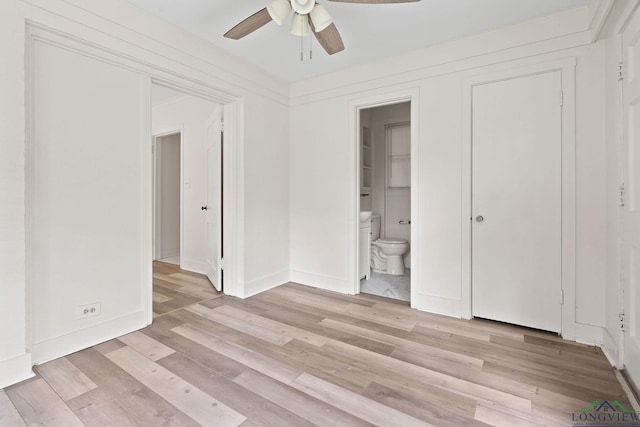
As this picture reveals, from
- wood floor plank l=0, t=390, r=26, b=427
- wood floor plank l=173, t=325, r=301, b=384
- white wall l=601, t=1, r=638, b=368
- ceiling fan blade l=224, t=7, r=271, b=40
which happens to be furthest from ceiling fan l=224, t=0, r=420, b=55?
wood floor plank l=0, t=390, r=26, b=427

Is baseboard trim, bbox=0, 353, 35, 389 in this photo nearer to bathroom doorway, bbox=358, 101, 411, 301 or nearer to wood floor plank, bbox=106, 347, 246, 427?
wood floor plank, bbox=106, 347, 246, 427

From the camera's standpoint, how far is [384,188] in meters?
4.84

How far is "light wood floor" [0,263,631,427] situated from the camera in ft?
4.99

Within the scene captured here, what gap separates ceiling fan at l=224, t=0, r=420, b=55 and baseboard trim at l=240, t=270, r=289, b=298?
239cm

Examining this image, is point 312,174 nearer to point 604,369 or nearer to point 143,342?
point 143,342

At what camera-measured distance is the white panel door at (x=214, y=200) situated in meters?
→ 3.44

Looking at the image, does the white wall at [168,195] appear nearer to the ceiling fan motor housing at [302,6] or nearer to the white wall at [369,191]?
the white wall at [369,191]

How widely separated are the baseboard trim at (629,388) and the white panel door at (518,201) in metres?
0.56

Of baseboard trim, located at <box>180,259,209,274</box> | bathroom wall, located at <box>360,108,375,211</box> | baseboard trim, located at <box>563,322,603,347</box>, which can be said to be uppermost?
bathroom wall, located at <box>360,108,375,211</box>

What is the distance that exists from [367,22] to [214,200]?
245 cm

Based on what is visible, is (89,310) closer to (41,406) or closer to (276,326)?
(41,406)

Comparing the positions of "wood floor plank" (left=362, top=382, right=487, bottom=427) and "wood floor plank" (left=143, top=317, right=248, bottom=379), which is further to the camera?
"wood floor plank" (left=143, top=317, right=248, bottom=379)

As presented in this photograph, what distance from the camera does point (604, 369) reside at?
6.37 feet

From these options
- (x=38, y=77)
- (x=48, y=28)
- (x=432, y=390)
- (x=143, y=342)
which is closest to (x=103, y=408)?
(x=143, y=342)
